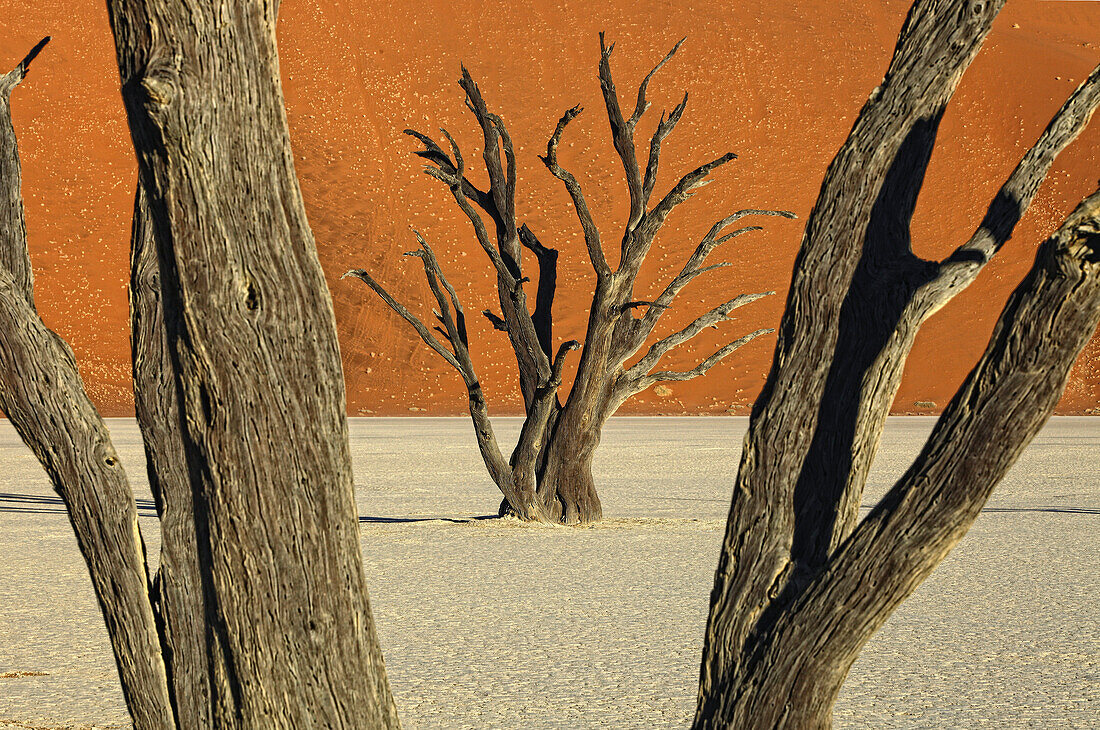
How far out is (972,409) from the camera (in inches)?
94.1

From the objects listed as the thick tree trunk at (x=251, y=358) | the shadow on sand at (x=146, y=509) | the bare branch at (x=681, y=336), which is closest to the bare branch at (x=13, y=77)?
the thick tree trunk at (x=251, y=358)

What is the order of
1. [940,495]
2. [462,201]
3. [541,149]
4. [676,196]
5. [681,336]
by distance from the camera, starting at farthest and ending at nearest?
1. [541,149]
2. [462,201]
3. [681,336]
4. [676,196]
5. [940,495]

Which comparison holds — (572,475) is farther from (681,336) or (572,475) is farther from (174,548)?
(174,548)

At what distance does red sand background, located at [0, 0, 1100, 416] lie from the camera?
142ft

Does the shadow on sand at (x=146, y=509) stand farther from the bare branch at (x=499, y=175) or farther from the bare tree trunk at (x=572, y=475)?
the bare branch at (x=499, y=175)

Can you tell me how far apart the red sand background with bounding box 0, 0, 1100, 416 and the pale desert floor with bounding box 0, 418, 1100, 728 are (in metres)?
28.7

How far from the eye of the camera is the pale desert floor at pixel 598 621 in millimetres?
4973

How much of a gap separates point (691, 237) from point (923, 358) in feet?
32.8

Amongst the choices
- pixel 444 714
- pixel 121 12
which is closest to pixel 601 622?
pixel 444 714

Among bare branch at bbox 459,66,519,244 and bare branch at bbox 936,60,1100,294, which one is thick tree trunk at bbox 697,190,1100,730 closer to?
bare branch at bbox 936,60,1100,294

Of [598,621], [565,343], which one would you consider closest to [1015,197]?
[598,621]

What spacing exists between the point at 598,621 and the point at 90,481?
4.23 metres

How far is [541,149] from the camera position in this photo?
5238 centimetres

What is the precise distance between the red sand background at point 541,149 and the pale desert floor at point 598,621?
2869 cm
